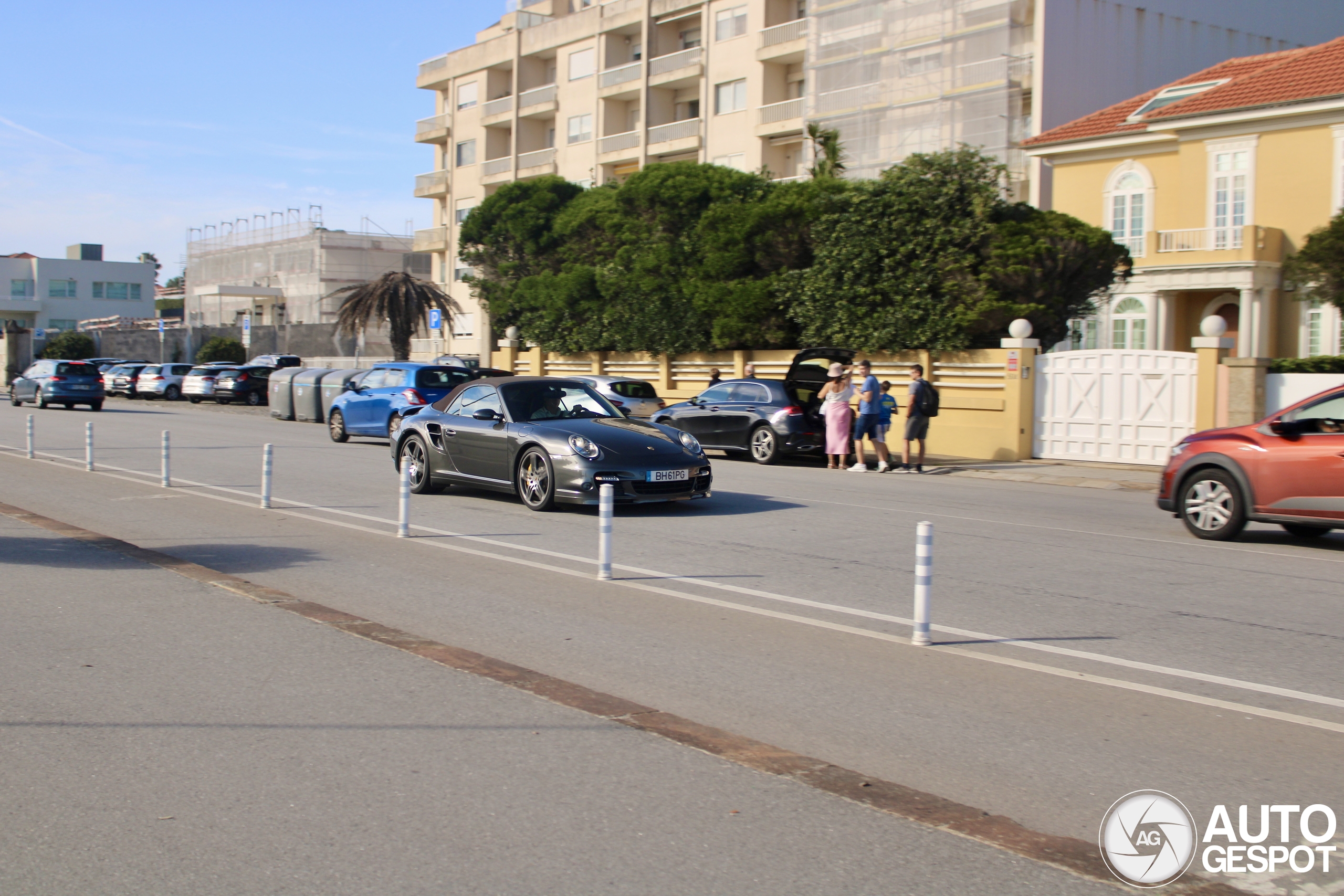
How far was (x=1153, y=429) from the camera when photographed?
21.1 m

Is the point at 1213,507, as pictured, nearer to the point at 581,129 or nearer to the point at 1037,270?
the point at 1037,270

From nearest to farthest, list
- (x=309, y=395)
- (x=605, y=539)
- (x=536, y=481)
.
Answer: (x=605, y=539) < (x=536, y=481) < (x=309, y=395)

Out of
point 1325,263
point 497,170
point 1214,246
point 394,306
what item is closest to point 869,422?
point 1325,263

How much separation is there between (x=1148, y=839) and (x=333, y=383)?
2911cm

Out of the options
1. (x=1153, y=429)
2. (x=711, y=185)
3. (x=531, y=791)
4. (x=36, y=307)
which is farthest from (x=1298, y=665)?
(x=36, y=307)

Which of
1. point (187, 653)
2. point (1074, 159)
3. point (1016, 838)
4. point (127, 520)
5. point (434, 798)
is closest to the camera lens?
point (1016, 838)

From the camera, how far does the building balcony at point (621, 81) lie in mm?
49281

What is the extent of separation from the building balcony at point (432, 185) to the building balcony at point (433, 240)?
163 centimetres

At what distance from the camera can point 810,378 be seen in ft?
73.5

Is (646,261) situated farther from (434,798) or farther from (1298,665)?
(434,798)

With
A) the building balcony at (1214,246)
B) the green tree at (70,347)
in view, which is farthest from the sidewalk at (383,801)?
the green tree at (70,347)

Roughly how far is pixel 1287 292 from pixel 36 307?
8675cm

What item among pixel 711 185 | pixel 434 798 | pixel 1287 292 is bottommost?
pixel 434 798

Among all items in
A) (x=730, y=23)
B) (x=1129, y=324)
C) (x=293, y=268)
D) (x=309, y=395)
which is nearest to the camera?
(x=309, y=395)
